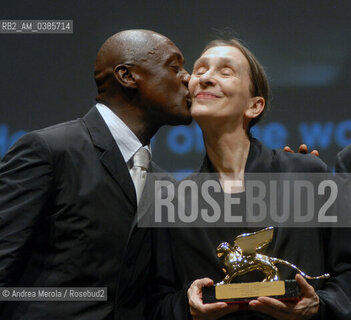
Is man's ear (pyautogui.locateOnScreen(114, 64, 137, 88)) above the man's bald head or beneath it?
beneath

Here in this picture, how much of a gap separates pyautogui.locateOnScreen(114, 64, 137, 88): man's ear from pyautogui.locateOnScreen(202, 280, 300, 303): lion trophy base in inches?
28.2

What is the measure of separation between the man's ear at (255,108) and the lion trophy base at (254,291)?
57 cm

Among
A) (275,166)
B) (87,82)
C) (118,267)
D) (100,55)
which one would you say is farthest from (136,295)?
(87,82)

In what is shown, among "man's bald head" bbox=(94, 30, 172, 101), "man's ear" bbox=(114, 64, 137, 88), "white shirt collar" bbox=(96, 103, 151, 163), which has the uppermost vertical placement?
"man's bald head" bbox=(94, 30, 172, 101)

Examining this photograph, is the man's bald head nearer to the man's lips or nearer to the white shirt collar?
the white shirt collar

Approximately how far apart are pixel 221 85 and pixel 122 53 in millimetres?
344

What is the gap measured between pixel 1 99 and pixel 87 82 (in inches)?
14.5

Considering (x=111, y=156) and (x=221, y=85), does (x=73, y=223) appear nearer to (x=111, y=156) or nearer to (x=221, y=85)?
(x=111, y=156)

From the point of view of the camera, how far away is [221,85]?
164 cm

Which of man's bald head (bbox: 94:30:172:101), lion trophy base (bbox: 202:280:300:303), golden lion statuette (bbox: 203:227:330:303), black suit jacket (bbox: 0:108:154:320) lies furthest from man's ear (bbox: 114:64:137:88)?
lion trophy base (bbox: 202:280:300:303)

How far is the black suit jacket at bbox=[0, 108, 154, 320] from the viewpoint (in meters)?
1.45

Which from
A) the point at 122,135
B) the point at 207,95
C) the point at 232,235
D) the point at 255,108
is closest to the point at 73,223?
the point at 122,135

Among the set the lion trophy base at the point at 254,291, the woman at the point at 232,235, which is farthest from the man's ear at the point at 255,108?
the lion trophy base at the point at 254,291

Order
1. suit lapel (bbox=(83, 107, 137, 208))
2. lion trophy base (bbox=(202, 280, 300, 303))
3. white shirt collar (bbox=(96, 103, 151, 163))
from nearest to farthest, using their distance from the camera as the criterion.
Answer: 1. lion trophy base (bbox=(202, 280, 300, 303))
2. suit lapel (bbox=(83, 107, 137, 208))
3. white shirt collar (bbox=(96, 103, 151, 163))
